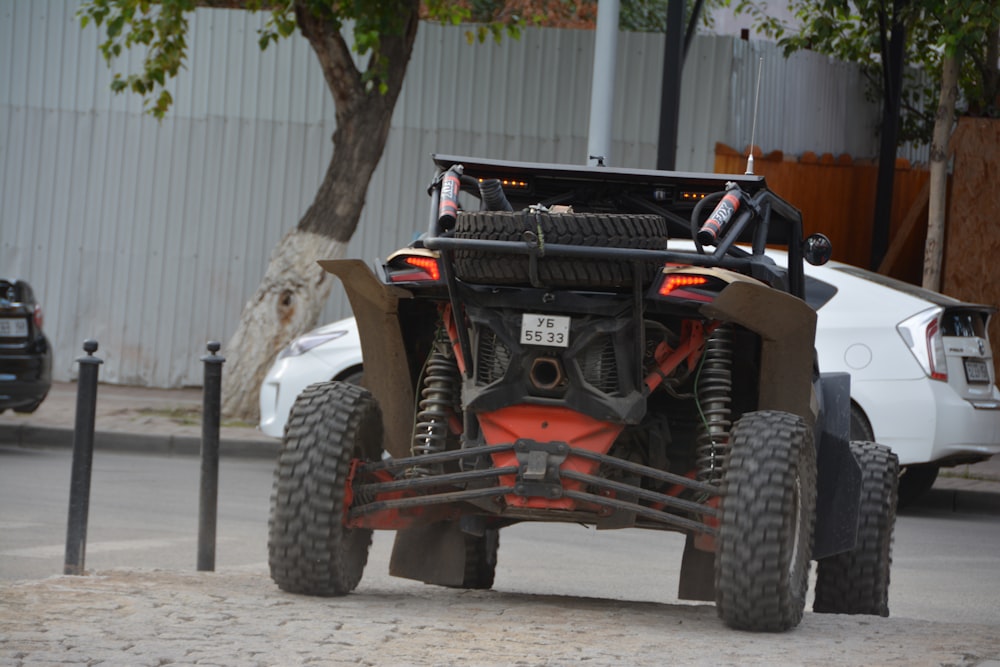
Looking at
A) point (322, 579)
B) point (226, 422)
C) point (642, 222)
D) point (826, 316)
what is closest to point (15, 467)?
point (226, 422)

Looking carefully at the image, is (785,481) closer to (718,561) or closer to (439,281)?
(718,561)

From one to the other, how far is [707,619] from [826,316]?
5200 mm

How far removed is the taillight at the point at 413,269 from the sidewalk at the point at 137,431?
24.4ft

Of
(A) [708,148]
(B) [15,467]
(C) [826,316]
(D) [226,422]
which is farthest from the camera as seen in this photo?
(A) [708,148]

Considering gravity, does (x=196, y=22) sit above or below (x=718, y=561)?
above

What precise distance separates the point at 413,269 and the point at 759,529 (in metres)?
1.46

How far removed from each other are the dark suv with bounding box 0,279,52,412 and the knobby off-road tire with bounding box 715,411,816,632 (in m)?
8.07

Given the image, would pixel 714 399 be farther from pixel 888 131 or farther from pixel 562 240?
pixel 888 131

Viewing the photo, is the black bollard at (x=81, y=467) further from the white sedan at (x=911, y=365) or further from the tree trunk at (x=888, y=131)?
the tree trunk at (x=888, y=131)

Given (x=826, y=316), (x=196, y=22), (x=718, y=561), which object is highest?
(x=196, y=22)

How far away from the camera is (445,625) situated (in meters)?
5.03

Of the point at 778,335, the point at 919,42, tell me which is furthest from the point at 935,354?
the point at 919,42

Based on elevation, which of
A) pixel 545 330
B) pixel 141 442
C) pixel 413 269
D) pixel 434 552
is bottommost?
pixel 141 442

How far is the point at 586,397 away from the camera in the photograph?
17.3ft
